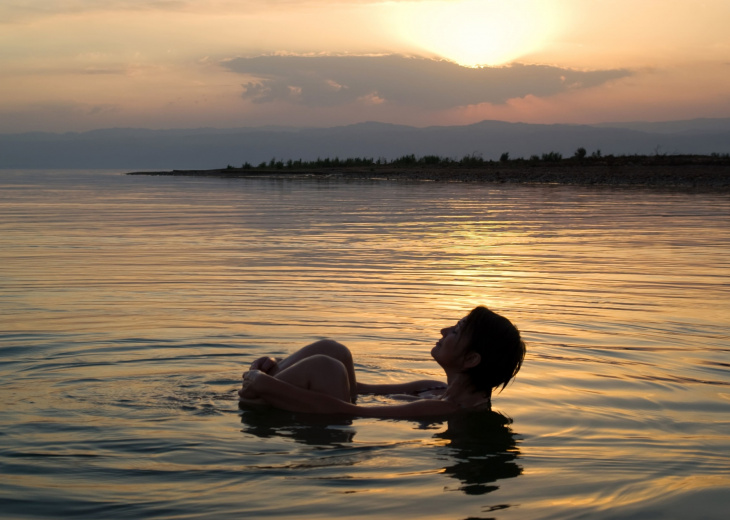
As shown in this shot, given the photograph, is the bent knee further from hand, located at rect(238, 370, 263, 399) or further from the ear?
the ear

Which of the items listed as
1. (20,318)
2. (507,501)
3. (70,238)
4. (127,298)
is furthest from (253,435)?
(70,238)

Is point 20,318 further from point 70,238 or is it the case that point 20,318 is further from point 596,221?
point 596,221

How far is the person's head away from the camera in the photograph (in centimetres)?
516

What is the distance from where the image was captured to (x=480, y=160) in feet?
158

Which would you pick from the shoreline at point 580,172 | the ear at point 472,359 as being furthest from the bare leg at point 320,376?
the shoreline at point 580,172

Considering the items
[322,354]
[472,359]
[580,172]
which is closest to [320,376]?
[322,354]

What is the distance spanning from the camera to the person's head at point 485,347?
5156 mm

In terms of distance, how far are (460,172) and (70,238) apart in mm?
29562

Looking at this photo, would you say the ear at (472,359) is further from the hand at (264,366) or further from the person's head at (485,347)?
the hand at (264,366)

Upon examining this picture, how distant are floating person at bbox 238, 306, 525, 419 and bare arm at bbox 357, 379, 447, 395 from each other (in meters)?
0.32

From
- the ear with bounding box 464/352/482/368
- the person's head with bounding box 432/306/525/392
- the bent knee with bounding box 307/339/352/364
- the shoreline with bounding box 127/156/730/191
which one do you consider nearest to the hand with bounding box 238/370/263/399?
the bent knee with bounding box 307/339/352/364

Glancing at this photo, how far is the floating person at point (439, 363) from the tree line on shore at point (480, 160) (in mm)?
35305

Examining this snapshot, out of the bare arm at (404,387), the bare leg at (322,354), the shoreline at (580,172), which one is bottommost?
the bare arm at (404,387)

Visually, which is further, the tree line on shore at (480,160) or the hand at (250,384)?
the tree line on shore at (480,160)
